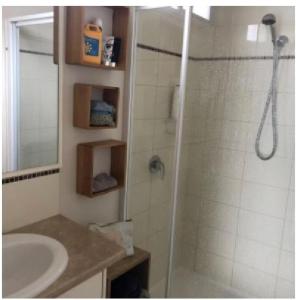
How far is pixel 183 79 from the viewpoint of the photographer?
1729 mm

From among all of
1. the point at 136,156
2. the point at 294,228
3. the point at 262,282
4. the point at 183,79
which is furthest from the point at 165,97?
the point at 262,282

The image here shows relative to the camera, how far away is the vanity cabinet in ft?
3.53

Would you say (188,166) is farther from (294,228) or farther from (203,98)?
(294,228)

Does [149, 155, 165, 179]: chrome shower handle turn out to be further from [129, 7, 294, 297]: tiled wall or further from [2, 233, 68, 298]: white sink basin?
[2, 233, 68, 298]: white sink basin

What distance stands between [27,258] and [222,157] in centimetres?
139

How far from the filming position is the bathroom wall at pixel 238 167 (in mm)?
1950

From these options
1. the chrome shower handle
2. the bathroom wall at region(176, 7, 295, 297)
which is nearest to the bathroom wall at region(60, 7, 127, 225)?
the chrome shower handle

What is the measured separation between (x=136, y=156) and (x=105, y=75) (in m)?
0.55

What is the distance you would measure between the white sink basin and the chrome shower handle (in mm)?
934

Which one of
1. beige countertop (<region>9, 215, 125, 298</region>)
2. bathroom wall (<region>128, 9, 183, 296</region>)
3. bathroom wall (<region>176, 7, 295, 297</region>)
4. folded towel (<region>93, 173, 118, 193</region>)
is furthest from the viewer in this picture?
bathroom wall (<region>176, 7, 295, 297</region>)

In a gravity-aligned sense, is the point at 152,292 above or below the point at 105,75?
below

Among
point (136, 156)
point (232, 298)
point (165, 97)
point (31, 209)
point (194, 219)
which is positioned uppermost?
point (165, 97)

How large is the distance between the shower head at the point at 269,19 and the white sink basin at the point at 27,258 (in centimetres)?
167

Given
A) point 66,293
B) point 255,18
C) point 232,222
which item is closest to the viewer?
point 66,293
